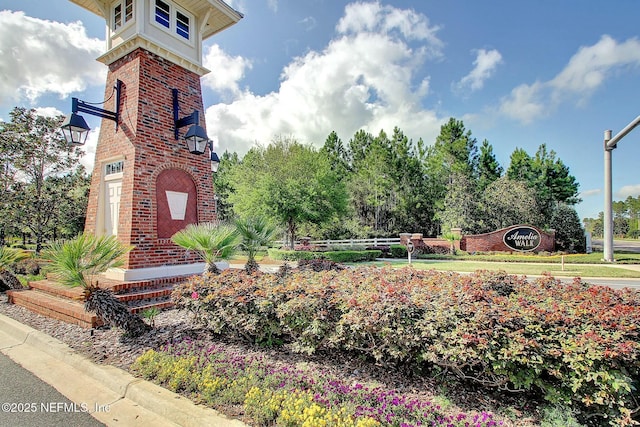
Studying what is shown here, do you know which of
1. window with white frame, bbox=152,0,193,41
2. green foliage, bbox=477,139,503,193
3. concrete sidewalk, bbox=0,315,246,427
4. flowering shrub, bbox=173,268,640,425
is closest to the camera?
flowering shrub, bbox=173,268,640,425

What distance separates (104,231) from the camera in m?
7.21

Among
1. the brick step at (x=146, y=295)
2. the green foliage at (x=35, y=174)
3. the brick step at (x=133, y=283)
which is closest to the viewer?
the brick step at (x=146, y=295)

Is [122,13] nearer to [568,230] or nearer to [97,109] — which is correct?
[97,109]

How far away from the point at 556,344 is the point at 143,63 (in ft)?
27.5

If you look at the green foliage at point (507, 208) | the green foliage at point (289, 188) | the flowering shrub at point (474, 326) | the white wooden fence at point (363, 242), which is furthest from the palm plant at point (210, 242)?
the green foliage at point (507, 208)

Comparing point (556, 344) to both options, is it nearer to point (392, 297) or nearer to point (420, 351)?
point (420, 351)

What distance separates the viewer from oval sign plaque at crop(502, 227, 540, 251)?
19.1 m

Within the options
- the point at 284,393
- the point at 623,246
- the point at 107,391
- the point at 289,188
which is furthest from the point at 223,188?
the point at 623,246

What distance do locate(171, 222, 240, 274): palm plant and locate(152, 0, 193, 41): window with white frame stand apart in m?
5.00

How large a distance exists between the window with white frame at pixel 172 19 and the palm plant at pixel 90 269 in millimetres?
5427

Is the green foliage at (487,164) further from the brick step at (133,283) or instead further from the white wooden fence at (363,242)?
the brick step at (133,283)

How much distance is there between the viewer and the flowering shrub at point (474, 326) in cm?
223

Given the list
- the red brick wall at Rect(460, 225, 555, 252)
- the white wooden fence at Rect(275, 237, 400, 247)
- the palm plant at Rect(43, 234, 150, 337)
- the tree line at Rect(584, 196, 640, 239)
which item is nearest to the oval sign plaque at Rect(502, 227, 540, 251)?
the red brick wall at Rect(460, 225, 555, 252)

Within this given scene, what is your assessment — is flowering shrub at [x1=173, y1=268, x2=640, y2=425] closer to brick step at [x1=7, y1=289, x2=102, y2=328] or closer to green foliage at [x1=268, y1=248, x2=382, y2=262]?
brick step at [x1=7, y1=289, x2=102, y2=328]
